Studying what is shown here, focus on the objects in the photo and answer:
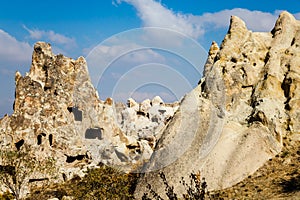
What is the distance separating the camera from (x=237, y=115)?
81.2ft

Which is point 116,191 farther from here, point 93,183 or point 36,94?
point 36,94

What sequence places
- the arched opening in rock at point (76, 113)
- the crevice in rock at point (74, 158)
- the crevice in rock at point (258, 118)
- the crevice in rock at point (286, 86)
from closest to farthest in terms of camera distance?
1. the crevice in rock at point (258, 118)
2. the crevice in rock at point (286, 86)
3. the crevice in rock at point (74, 158)
4. the arched opening in rock at point (76, 113)

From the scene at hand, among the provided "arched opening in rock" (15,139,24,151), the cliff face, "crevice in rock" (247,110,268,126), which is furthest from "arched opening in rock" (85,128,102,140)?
"crevice in rock" (247,110,268,126)

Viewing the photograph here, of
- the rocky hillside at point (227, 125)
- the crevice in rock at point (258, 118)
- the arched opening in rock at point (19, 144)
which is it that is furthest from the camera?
the arched opening in rock at point (19, 144)

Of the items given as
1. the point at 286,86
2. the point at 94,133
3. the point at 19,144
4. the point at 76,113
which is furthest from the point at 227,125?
the point at 94,133

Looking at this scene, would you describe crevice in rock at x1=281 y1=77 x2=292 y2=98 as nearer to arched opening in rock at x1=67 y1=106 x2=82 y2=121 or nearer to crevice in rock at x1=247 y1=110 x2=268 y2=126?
crevice in rock at x1=247 y1=110 x2=268 y2=126

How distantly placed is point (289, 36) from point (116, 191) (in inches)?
661

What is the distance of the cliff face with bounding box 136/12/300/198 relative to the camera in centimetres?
2150

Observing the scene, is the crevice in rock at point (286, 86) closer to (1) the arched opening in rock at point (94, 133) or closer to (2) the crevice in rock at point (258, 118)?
(2) the crevice in rock at point (258, 118)

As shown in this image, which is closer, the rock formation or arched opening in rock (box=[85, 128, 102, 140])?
the rock formation

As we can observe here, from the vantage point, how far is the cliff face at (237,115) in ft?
70.5

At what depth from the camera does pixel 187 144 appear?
23047 mm

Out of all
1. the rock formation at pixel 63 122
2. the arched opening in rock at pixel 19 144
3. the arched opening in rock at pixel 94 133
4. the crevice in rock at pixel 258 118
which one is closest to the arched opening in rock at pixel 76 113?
the rock formation at pixel 63 122

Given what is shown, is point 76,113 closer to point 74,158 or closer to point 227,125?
point 74,158
